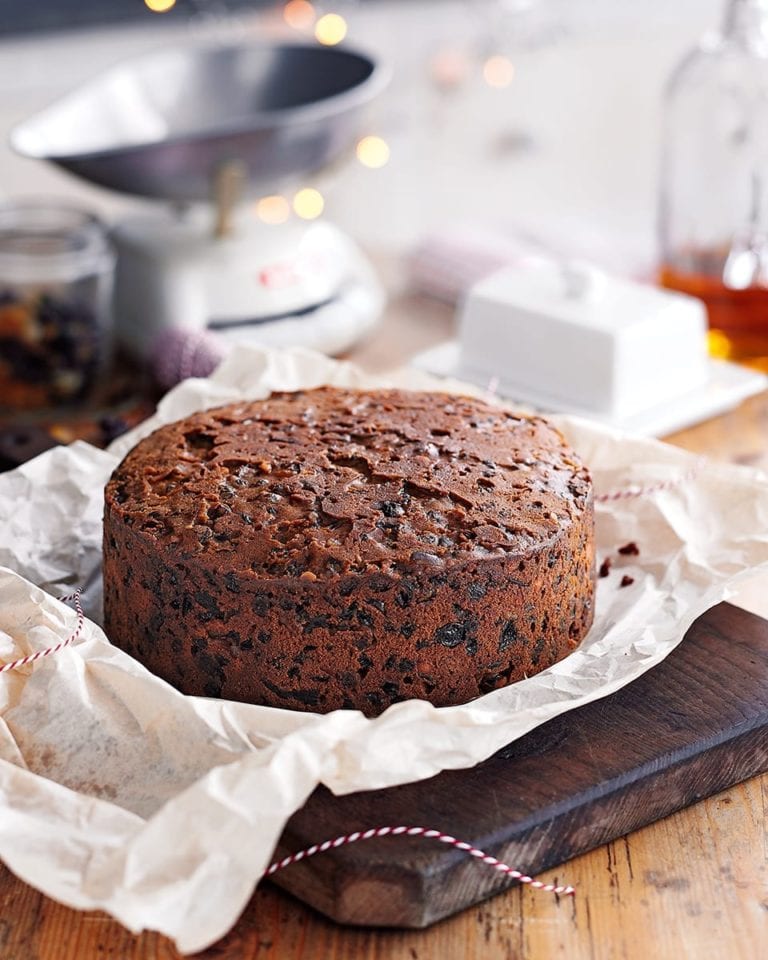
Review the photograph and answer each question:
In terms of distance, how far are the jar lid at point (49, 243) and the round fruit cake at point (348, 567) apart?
683mm

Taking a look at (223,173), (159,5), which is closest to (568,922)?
(223,173)

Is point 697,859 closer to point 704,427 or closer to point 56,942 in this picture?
point 56,942


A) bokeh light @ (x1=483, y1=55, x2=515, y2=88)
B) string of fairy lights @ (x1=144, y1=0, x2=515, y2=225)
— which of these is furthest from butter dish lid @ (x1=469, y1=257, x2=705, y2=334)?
bokeh light @ (x1=483, y1=55, x2=515, y2=88)

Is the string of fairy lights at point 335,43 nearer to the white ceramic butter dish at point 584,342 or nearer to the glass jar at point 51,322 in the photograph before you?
the glass jar at point 51,322

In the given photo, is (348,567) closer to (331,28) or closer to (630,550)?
(630,550)

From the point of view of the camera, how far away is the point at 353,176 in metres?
3.07

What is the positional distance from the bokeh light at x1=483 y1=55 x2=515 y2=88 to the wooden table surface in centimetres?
239

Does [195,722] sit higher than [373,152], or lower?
higher

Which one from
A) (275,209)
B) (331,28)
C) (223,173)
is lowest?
(275,209)

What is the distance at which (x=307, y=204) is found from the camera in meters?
2.98

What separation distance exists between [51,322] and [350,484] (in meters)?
0.82

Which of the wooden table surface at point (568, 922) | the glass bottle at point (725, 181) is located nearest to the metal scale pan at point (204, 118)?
the glass bottle at point (725, 181)

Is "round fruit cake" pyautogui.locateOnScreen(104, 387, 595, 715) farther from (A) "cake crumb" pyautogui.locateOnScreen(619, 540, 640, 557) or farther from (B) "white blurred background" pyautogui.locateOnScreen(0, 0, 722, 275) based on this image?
(B) "white blurred background" pyautogui.locateOnScreen(0, 0, 722, 275)

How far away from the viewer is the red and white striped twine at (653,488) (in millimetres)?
1383
